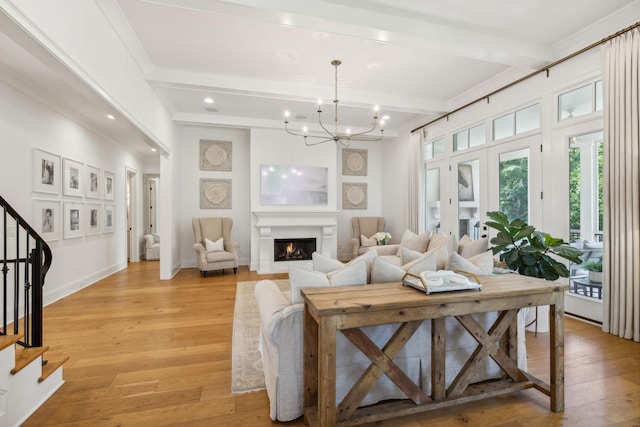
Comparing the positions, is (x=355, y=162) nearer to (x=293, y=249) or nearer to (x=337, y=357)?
(x=293, y=249)

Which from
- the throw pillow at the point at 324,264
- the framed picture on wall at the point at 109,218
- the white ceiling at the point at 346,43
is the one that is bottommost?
the throw pillow at the point at 324,264

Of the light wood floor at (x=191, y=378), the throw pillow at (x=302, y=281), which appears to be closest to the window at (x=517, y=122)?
the light wood floor at (x=191, y=378)

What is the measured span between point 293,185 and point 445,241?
363cm

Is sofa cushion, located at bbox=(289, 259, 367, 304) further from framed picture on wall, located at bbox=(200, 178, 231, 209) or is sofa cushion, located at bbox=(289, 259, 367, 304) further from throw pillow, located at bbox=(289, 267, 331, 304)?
framed picture on wall, located at bbox=(200, 178, 231, 209)

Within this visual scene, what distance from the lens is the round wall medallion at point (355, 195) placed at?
7453mm

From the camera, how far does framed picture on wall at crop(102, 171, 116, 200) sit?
5.73 m

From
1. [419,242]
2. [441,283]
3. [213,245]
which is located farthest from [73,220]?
[441,283]

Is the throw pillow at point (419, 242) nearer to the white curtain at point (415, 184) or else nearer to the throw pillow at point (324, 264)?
the white curtain at point (415, 184)

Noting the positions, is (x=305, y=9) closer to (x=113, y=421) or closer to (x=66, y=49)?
(x=66, y=49)

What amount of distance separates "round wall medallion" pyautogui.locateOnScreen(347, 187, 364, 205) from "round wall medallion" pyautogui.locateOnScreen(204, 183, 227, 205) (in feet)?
9.54

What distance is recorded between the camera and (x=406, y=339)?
1.70 meters

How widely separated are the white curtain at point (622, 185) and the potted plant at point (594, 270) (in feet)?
1.05

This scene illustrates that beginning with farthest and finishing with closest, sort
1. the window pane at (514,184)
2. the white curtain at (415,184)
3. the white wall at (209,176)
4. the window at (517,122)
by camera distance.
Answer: the white wall at (209,176)
the white curtain at (415,184)
the window pane at (514,184)
the window at (517,122)

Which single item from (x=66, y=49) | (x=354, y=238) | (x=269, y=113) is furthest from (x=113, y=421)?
(x=354, y=238)
